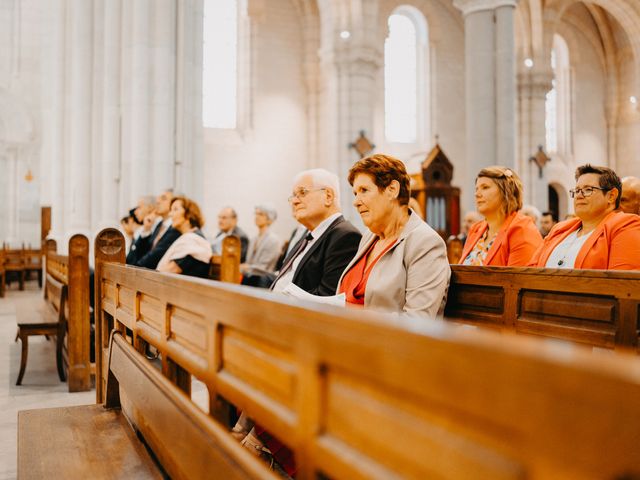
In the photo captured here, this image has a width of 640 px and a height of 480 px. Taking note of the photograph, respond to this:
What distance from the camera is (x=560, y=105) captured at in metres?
20.8

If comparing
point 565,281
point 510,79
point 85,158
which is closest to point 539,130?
point 510,79

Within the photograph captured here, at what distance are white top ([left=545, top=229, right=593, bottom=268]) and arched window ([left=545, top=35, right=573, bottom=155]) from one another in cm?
1823

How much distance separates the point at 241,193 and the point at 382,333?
15.5 m

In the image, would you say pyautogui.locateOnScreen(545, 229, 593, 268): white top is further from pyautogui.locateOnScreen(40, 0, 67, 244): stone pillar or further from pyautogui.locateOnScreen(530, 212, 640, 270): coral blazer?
pyautogui.locateOnScreen(40, 0, 67, 244): stone pillar

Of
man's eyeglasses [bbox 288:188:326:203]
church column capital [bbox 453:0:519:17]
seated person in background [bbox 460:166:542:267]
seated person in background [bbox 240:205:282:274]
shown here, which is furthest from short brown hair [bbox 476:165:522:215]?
church column capital [bbox 453:0:519:17]

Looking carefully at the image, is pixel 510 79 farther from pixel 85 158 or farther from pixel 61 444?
pixel 61 444

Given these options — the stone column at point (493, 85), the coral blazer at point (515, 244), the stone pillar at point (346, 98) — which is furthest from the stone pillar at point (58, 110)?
the coral blazer at point (515, 244)

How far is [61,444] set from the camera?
7.79 feet

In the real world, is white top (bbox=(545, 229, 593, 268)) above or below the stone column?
below

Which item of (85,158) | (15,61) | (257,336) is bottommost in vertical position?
(257,336)

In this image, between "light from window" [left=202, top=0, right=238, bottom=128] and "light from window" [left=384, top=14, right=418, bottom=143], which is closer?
"light from window" [left=202, top=0, right=238, bottom=128]

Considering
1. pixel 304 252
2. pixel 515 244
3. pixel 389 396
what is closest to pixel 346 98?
pixel 515 244

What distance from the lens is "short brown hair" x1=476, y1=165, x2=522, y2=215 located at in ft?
11.9

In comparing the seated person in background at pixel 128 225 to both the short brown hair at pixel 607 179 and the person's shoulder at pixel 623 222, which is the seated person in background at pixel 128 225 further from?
the person's shoulder at pixel 623 222
